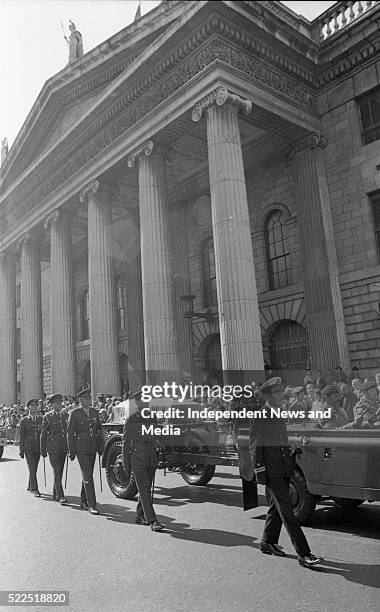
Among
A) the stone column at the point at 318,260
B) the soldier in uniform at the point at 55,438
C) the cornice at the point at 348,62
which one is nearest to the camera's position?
the soldier in uniform at the point at 55,438

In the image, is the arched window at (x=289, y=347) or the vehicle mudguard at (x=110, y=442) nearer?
the vehicle mudguard at (x=110, y=442)

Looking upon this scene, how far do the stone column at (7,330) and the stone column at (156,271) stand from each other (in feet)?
45.1

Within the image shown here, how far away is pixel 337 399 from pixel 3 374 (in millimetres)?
23258

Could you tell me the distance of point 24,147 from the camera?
2567cm

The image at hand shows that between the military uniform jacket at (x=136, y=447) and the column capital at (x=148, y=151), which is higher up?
the column capital at (x=148, y=151)

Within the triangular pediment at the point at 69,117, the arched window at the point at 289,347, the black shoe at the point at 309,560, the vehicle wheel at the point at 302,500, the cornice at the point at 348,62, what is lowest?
the black shoe at the point at 309,560

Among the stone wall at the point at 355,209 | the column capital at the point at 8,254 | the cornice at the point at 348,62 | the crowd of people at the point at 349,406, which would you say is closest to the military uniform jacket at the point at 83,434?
the crowd of people at the point at 349,406

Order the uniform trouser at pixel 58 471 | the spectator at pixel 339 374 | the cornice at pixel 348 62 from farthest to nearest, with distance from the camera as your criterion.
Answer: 1. the cornice at pixel 348 62
2. the spectator at pixel 339 374
3. the uniform trouser at pixel 58 471

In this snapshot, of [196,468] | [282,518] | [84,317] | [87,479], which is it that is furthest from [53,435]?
[84,317]

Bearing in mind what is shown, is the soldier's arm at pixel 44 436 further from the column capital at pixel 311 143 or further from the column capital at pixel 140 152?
the column capital at pixel 311 143

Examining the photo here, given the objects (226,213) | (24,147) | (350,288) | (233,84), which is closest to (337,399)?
(226,213)

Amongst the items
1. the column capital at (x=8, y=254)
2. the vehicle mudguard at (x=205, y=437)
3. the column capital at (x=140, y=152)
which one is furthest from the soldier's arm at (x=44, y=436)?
the column capital at (x=8, y=254)

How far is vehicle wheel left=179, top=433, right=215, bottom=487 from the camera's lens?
895 cm

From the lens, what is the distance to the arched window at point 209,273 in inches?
910
